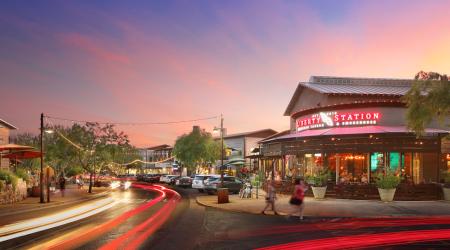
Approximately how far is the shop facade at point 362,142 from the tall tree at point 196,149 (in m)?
37.3

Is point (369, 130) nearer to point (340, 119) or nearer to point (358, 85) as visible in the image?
point (340, 119)

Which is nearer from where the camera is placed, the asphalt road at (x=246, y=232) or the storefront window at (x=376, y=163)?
the asphalt road at (x=246, y=232)

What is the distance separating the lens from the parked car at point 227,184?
40312mm

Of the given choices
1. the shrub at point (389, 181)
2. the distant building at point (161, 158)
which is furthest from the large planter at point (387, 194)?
the distant building at point (161, 158)

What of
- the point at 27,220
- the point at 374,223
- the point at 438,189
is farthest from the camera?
the point at 438,189

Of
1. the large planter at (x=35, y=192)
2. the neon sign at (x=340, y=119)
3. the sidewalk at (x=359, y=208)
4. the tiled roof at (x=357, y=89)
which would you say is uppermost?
the tiled roof at (x=357, y=89)

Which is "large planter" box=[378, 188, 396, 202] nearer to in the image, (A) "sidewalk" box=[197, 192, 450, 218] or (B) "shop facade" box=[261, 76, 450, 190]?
(A) "sidewalk" box=[197, 192, 450, 218]

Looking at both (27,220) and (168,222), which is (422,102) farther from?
(27,220)

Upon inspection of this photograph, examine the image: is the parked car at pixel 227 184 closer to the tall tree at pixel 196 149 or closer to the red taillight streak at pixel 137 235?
the red taillight streak at pixel 137 235

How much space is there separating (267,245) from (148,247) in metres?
3.07

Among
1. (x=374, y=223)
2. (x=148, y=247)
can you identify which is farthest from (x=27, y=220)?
(x=374, y=223)

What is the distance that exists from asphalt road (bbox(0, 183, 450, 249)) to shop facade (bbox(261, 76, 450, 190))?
11146mm

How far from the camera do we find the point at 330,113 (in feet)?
116

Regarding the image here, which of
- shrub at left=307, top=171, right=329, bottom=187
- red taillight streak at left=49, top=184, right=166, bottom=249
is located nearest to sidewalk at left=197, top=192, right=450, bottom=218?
shrub at left=307, top=171, right=329, bottom=187
